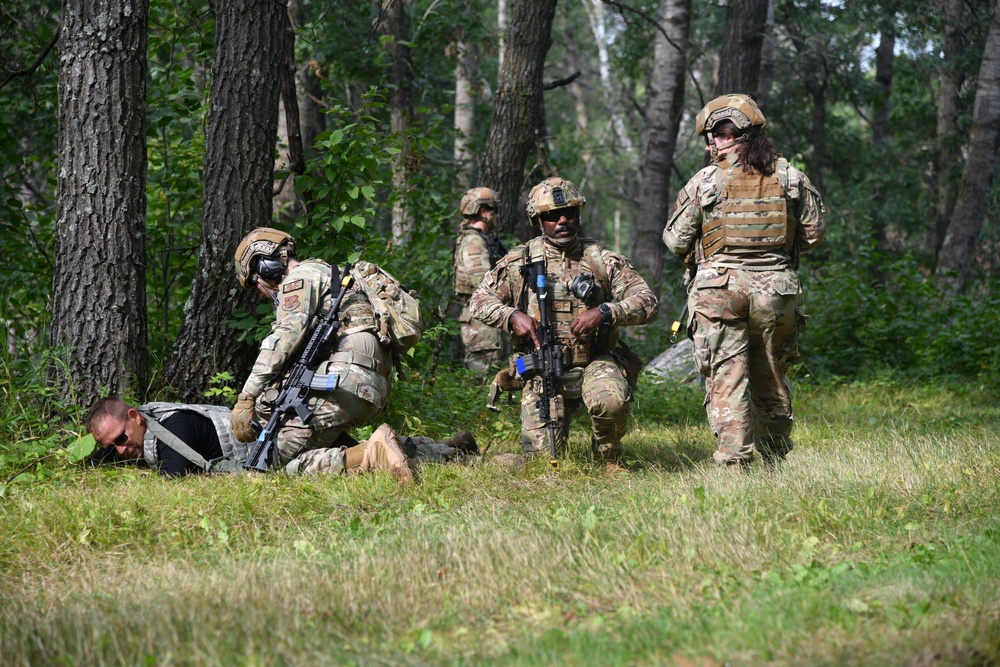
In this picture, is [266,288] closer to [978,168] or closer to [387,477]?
[387,477]

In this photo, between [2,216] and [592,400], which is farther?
[2,216]

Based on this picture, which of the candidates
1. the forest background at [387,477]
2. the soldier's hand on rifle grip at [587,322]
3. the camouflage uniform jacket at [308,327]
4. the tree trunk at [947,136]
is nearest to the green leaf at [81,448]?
the forest background at [387,477]

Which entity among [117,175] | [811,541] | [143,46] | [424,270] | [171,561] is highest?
[143,46]

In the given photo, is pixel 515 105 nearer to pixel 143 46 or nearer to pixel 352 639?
pixel 143 46

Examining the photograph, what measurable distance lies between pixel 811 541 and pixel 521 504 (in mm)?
1668

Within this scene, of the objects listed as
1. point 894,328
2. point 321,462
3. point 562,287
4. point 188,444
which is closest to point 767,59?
point 894,328

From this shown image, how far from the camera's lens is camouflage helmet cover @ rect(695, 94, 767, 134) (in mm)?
5871

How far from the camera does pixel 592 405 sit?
20.6 feet

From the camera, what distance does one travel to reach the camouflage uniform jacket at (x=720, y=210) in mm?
5930

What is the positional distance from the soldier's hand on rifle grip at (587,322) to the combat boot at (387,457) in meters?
1.28

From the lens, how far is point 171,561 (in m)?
4.76

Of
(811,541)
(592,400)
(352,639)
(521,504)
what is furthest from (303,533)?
(811,541)

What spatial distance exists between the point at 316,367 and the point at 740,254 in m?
2.66

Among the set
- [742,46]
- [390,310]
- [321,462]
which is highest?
[742,46]
